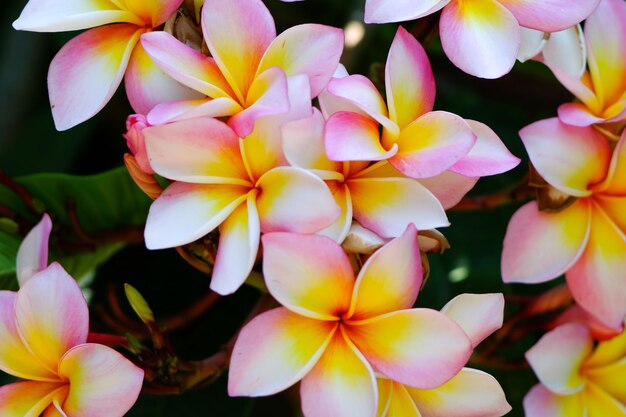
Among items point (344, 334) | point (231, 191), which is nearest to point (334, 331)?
point (344, 334)

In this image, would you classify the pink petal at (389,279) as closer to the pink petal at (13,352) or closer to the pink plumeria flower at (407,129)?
the pink plumeria flower at (407,129)

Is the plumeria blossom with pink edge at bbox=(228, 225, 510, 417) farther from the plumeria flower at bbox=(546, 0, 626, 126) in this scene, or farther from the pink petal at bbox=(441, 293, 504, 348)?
the plumeria flower at bbox=(546, 0, 626, 126)

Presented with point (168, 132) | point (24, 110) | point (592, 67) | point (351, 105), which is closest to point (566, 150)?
point (592, 67)

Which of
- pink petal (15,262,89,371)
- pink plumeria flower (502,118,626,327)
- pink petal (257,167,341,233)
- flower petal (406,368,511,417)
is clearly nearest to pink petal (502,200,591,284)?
pink plumeria flower (502,118,626,327)

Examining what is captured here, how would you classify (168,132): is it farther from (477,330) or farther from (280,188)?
(477,330)

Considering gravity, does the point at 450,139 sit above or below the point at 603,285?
above

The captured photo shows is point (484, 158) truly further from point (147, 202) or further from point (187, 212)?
point (147, 202)

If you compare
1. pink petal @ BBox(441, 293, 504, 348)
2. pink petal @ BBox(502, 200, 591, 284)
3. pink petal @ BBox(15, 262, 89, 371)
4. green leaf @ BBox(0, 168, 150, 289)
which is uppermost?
pink petal @ BBox(15, 262, 89, 371)

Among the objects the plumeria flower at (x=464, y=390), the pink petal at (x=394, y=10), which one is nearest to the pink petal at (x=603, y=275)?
the plumeria flower at (x=464, y=390)
